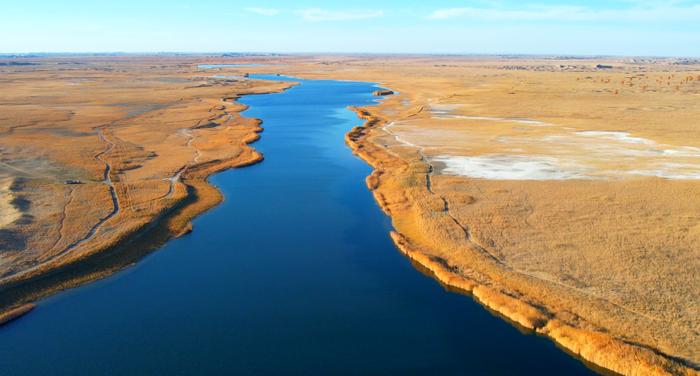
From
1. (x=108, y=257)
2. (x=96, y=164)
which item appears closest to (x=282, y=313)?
(x=108, y=257)

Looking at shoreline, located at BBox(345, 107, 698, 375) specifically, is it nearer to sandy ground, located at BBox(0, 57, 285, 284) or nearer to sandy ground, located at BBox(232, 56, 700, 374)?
sandy ground, located at BBox(232, 56, 700, 374)

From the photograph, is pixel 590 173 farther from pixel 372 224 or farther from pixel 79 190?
pixel 79 190

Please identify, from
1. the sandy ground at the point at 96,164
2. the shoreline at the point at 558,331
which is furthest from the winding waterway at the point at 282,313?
the sandy ground at the point at 96,164

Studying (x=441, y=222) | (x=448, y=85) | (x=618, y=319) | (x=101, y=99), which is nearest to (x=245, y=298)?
(x=441, y=222)

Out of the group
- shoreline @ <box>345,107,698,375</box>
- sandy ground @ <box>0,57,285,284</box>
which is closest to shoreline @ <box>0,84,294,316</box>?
sandy ground @ <box>0,57,285,284</box>

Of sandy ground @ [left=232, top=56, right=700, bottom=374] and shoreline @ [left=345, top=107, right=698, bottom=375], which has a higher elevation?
sandy ground @ [left=232, top=56, right=700, bottom=374]

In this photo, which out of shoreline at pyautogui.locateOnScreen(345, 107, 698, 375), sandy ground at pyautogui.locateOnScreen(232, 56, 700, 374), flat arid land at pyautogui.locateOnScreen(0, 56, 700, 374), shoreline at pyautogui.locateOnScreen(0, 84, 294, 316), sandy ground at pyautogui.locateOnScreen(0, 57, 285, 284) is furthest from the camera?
sandy ground at pyautogui.locateOnScreen(0, 57, 285, 284)
